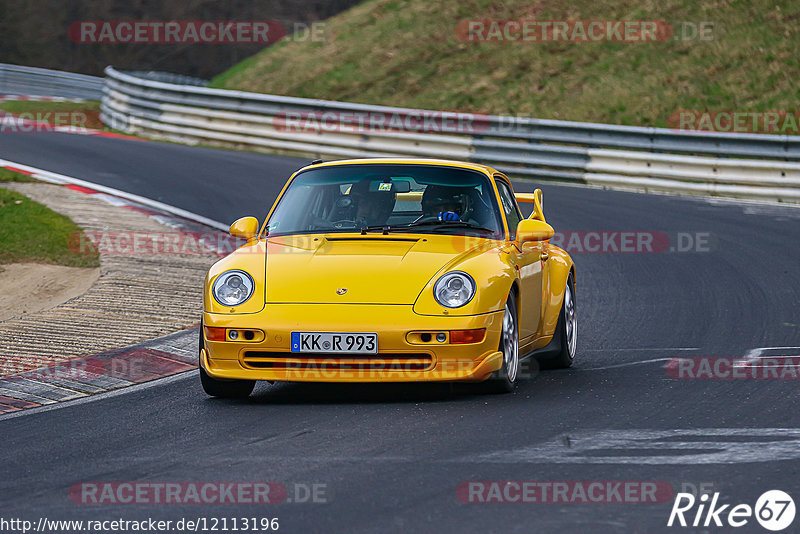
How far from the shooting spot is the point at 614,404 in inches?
281

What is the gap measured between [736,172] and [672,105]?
523 cm

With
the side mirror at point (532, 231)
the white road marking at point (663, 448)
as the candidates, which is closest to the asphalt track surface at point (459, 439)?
the white road marking at point (663, 448)

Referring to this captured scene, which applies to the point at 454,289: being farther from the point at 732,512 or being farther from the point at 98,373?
the point at 732,512

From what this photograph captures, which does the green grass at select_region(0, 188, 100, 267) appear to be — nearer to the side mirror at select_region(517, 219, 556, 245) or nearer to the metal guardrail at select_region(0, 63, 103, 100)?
the side mirror at select_region(517, 219, 556, 245)

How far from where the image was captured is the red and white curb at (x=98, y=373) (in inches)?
302

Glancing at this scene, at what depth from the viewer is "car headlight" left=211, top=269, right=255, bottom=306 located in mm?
7348

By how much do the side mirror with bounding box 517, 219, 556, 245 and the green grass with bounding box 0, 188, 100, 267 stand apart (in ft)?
17.8

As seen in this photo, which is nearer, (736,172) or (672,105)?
(736,172)

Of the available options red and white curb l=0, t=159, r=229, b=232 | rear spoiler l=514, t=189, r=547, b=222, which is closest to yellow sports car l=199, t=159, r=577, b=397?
rear spoiler l=514, t=189, r=547, b=222

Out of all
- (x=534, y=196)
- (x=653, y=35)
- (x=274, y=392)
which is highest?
(x=653, y=35)

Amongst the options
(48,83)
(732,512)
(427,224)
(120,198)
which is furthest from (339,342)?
(48,83)

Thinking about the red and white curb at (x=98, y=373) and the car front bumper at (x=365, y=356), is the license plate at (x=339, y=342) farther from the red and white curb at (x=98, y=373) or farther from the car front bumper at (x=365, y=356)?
the red and white curb at (x=98, y=373)

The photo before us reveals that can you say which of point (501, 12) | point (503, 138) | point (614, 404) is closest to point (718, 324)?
point (614, 404)

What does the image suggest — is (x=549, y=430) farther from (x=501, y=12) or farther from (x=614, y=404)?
(x=501, y=12)
